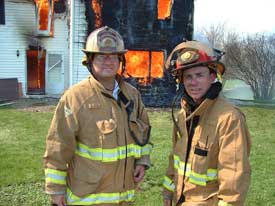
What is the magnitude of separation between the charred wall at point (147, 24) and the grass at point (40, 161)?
3.57m

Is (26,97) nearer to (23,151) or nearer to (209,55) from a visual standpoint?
(23,151)

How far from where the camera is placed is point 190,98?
299 centimetres

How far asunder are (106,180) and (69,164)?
0.97 ft

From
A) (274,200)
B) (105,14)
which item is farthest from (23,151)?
(105,14)

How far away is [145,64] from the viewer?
17.0 meters

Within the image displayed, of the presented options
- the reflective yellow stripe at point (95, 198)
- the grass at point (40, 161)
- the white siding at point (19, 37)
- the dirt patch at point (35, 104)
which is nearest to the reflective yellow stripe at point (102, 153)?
the reflective yellow stripe at point (95, 198)

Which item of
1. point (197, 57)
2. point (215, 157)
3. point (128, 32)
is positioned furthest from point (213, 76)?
point (128, 32)

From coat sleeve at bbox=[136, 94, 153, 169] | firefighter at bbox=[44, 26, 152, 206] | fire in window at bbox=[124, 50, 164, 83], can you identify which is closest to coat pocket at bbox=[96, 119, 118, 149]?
firefighter at bbox=[44, 26, 152, 206]

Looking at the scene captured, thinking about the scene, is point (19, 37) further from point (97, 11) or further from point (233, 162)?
point (233, 162)

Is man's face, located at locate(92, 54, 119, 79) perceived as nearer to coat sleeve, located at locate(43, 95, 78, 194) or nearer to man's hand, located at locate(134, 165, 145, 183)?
coat sleeve, located at locate(43, 95, 78, 194)

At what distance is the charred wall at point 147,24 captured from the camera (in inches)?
653

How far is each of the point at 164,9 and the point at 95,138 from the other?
47.3 ft

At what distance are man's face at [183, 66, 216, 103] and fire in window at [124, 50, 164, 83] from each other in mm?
13978

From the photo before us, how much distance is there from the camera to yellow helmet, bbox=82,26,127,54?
307cm
